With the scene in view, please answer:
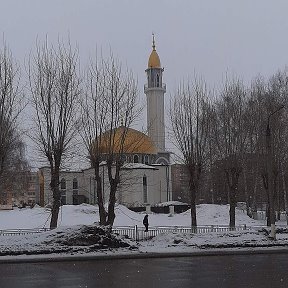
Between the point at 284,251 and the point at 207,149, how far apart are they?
10.8 meters

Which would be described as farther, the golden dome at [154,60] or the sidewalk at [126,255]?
the golden dome at [154,60]

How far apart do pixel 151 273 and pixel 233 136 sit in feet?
62.4

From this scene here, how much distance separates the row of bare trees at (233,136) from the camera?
29797 millimetres

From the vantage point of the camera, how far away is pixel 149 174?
7338 centimetres

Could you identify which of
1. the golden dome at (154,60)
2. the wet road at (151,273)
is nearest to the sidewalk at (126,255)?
the wet road at (151,273)

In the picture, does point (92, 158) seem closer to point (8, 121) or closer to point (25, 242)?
point (8, 121)

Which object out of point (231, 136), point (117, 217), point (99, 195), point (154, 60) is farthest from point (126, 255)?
point (154, 60)

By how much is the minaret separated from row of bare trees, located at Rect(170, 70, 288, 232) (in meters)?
38.8

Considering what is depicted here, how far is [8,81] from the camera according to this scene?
2452cm

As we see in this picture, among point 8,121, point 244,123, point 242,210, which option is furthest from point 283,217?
point 8,121

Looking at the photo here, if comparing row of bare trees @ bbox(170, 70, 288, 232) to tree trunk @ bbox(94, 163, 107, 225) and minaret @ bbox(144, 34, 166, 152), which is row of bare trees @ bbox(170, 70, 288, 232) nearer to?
tree trunk @ bbox(94, 163, 107, 225)

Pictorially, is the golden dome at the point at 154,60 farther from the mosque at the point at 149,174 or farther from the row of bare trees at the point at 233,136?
the row of bare trees at the point at 233,136

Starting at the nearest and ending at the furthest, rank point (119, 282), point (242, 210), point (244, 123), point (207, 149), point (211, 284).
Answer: point (211, 284), point (119, 282), point (207, 149), point (244, 123), point (242, 210)

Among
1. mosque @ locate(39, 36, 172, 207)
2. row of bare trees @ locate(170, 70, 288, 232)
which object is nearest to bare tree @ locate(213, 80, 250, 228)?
row of bare trees @ locate(170, 70, 288, 232)
